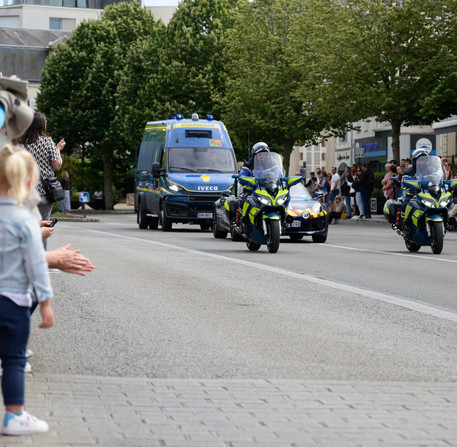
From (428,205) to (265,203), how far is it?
2687 mm

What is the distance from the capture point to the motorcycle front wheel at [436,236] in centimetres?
1777

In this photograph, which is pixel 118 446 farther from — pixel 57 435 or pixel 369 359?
pixel 369 359

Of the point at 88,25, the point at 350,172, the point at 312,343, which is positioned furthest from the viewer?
the point at 88,25

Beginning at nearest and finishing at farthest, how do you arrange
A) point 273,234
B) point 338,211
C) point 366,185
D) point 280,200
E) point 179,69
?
point 273,234 → point 280,200 → point 366,185 → point 338,211 → point 179,69

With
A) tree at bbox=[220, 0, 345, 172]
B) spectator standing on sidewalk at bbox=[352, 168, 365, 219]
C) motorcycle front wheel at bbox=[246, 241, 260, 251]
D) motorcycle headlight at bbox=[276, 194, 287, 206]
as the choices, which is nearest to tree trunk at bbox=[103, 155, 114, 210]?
tree at bbox=[220, 0, 345, 172]

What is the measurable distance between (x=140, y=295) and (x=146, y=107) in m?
45.3

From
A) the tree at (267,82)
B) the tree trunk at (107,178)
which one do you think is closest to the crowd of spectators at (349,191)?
the tree at (267,82)

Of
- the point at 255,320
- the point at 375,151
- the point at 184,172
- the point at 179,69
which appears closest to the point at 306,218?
the point at 184,172

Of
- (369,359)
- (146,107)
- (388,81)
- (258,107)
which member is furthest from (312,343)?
(146,107)

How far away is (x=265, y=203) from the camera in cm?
1794

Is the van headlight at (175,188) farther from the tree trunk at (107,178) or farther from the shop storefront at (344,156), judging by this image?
the shop storefront at (344,156)

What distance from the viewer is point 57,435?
483 centimetres

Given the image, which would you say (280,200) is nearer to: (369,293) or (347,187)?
(369,293)

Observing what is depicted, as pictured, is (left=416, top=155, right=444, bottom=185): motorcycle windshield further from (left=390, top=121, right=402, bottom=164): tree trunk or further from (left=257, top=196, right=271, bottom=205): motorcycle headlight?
(left=390, top=121, right=402, bottom=164): tree trunk
